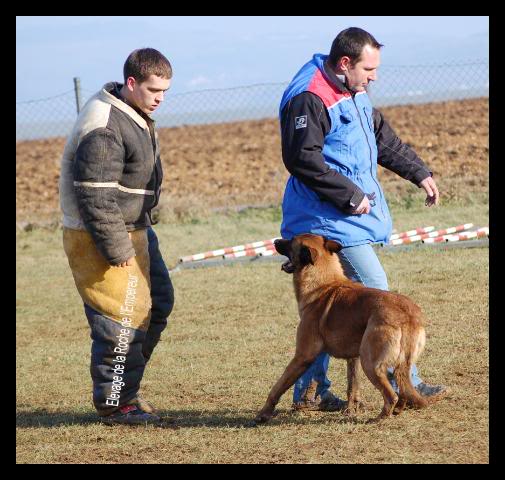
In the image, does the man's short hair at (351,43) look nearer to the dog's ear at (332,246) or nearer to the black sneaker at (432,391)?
the dog's ear at (332,246)

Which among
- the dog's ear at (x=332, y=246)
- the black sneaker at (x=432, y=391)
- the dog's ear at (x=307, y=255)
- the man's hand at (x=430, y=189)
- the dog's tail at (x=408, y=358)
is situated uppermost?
the man's hand at (x=430, y=189)

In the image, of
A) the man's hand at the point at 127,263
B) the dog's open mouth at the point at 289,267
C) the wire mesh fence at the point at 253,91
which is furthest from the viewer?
the wire mesh fence at the point at 253,91

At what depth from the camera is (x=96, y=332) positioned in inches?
242

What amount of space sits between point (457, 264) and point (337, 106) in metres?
5.40

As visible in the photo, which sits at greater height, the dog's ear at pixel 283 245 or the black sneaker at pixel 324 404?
the dog's ear at pixel 283 245

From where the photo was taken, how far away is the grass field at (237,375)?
5.50 meters

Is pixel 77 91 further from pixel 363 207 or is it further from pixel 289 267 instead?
pixel 363 207

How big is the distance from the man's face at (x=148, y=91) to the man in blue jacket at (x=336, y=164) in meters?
0.77

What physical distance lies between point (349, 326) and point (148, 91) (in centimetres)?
191

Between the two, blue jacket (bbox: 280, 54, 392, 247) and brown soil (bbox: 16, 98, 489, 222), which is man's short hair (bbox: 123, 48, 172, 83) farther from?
brown soil (bbox: 16, 98, 489, 222)

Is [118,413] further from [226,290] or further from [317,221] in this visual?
[226,290]

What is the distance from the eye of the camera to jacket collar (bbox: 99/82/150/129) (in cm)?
603

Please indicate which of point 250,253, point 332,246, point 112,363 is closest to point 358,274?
point 332,246

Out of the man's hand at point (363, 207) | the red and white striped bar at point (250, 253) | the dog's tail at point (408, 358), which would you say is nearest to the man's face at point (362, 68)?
the man's hand at point (363, 207)
